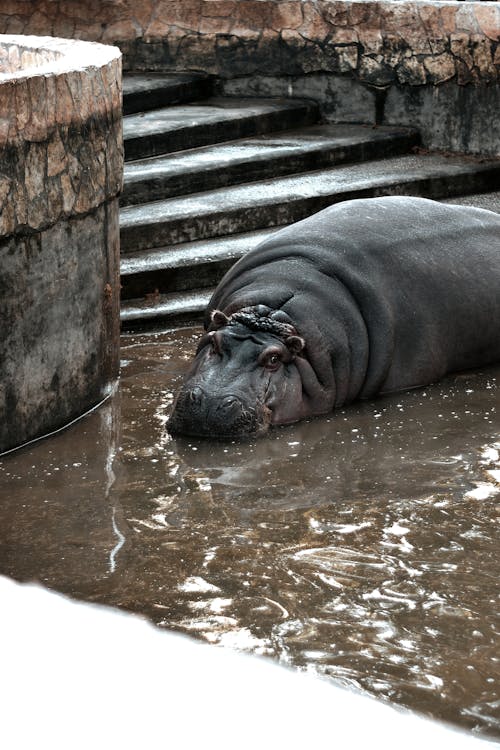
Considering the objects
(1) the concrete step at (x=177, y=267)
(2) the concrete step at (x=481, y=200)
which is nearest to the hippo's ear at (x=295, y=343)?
(1) the concrete step at (x=177, y=267)

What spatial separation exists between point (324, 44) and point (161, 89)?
3.83ft

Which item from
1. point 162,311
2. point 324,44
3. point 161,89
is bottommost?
point 162,311

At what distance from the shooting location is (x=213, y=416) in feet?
16.5

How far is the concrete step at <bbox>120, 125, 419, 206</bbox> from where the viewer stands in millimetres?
7609

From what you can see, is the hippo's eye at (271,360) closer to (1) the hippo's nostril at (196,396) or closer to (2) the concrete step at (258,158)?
(1) the hippo's nostril at (196,396)

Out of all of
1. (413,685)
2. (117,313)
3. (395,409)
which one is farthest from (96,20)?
→ (413,685)

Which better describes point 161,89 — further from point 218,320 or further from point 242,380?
point 242,380

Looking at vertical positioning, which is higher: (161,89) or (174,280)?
(161,89)

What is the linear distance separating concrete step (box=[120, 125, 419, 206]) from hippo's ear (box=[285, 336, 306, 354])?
241 cm

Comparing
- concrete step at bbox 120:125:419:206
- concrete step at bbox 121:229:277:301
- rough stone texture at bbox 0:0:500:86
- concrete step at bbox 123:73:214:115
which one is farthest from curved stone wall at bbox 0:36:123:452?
rough stone texture at bbox 0:0:500:86

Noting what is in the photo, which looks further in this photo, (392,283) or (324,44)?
(324,44)

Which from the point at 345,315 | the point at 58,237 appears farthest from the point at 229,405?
the point at 58,237

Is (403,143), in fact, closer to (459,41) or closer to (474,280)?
(459,41)

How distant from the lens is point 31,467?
4742mm
